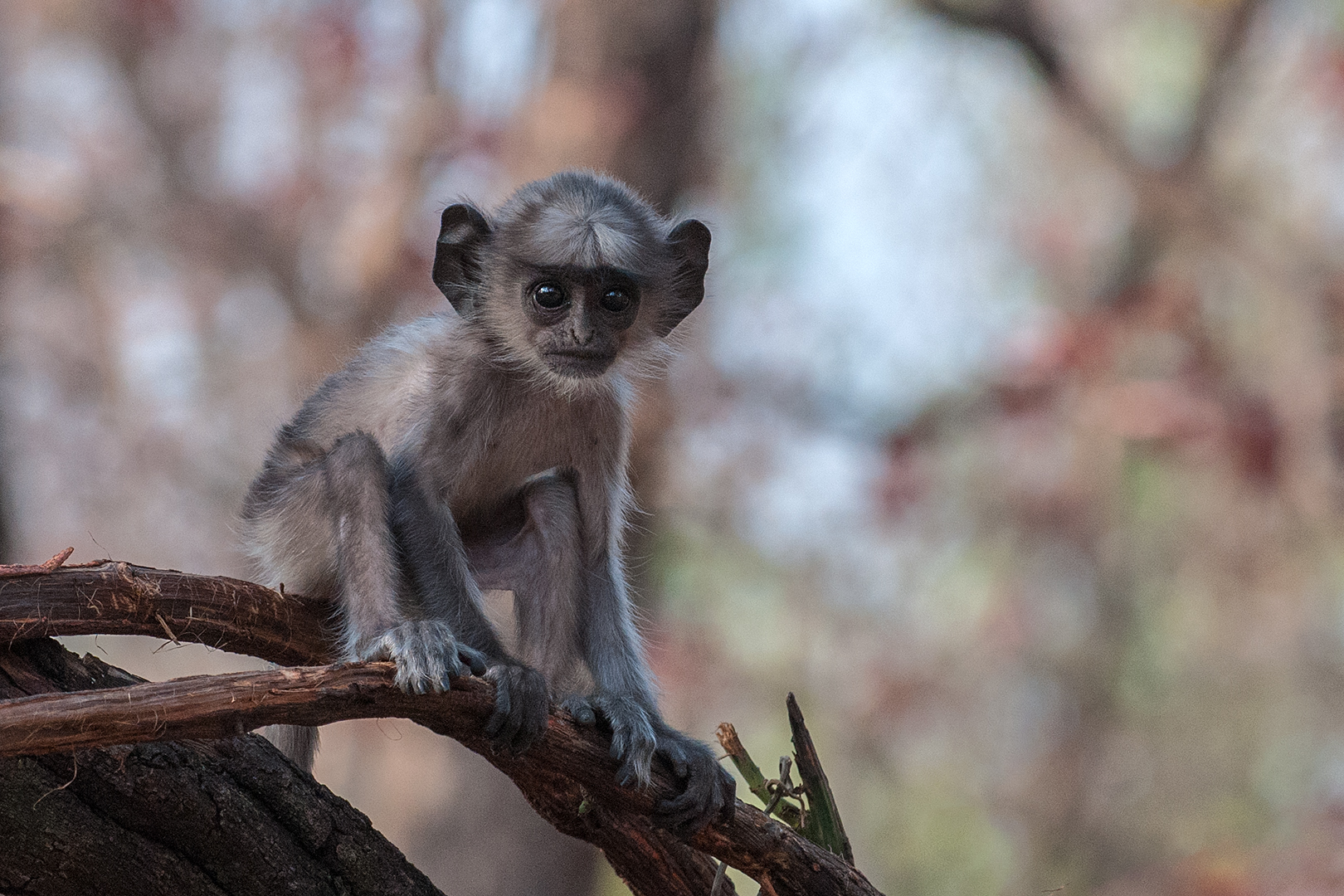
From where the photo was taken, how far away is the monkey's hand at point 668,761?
3.97 m

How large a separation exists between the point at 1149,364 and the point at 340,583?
808cm

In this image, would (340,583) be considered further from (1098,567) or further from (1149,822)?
(1149,822)

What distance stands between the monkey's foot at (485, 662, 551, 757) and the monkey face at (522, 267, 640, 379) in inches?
59.7

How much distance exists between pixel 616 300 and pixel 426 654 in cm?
178

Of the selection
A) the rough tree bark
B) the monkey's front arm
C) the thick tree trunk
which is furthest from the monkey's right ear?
the thick tree trunk

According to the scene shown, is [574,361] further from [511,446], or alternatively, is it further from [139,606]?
[139,606]

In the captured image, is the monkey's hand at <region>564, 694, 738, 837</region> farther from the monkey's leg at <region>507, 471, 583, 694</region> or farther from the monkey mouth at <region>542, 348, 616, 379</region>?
the monkey mouth at <region>542, 348, 616, 379</region>

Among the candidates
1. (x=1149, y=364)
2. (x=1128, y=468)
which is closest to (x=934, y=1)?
(x=1149, y=364)

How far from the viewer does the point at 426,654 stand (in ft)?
13.0

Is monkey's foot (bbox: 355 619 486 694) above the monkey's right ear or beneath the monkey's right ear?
beneath

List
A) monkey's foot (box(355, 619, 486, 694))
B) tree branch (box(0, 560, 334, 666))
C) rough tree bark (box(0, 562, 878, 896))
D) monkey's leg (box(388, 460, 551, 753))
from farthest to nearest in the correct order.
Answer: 1. monkey's leg (box(388, 460, 551, 753))
2. monkey's foot (box(355, 619, 486, 694))
3. tree branch (box(0, 560, 334, 666))
4. rough tree bark (box(0, 562, 878, 896))

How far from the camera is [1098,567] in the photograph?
521 inches

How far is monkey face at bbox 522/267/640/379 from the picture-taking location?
5133 mm

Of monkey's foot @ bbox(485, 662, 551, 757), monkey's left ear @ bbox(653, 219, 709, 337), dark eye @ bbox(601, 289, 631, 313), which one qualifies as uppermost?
monkey's left ear @ bbox(653, 219, 709, 337)
